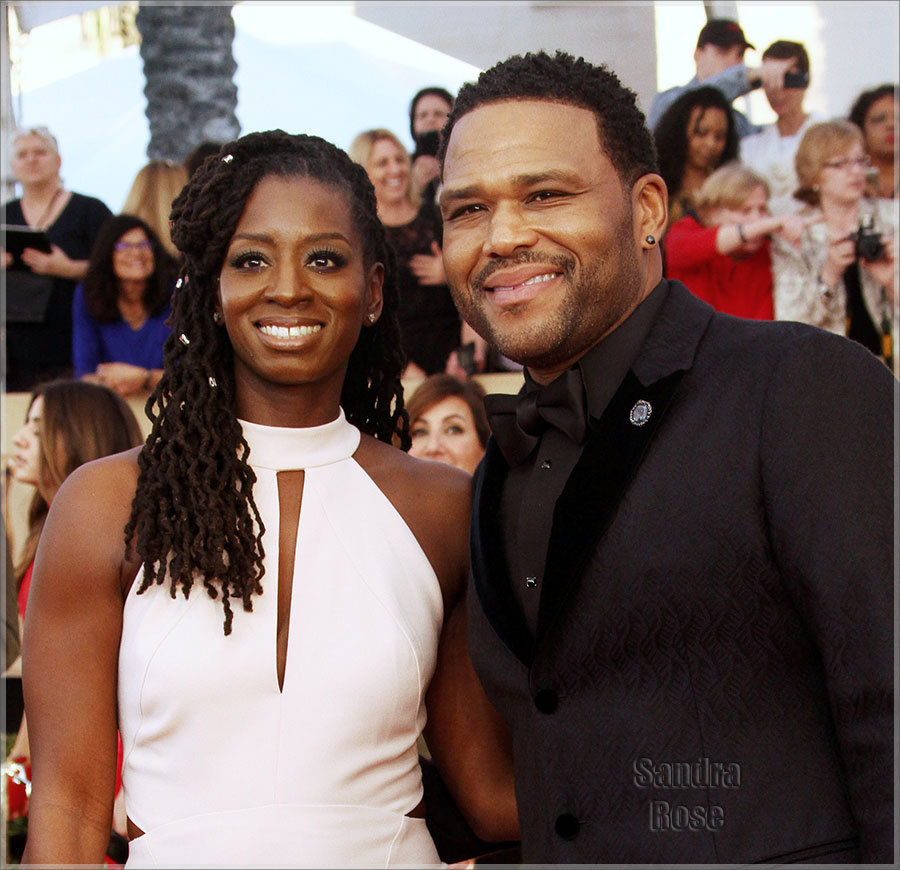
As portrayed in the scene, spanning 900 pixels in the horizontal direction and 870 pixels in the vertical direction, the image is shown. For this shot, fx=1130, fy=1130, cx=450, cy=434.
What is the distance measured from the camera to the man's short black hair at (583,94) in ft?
6.13

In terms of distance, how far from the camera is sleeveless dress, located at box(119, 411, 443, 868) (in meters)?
1.93

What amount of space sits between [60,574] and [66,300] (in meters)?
2.96

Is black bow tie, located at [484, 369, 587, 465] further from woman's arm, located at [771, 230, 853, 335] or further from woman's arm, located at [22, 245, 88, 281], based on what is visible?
woman's arm, located at [22, 245, 88, 281]

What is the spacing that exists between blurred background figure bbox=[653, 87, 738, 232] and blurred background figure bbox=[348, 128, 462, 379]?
93 cm

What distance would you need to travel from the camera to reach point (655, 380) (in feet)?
5.79

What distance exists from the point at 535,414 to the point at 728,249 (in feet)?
8.74

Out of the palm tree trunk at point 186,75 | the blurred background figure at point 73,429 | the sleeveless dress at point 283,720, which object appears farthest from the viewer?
the palm tree trunk at point 186,75

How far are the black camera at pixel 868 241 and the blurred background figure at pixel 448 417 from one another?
1.55m

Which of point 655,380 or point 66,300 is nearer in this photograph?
point 655,380

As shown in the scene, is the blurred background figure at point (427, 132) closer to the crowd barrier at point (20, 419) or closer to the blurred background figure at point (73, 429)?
the crowd barrier at point (20, 419)

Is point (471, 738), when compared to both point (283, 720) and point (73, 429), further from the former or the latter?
point (73, 429)

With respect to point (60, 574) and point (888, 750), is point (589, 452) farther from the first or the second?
point (60, 574)

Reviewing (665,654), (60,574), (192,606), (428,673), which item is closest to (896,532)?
(665,654)

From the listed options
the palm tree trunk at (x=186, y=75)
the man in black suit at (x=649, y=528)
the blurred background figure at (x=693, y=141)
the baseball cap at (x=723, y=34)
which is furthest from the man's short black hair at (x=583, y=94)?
the palm tree trunk at (x=186, y=75)
